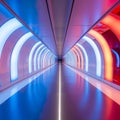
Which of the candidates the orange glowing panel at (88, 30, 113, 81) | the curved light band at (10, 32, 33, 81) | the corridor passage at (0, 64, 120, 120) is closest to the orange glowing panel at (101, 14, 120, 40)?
the corridor passage at (0, 64, 120, 120)

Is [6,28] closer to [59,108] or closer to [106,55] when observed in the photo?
[59,108]

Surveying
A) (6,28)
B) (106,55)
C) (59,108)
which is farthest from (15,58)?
(59,108)

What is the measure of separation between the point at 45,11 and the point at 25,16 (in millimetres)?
1008

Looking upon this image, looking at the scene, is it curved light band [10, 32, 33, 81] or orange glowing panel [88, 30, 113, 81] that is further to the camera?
curved light band [10, 32, 33, 81]

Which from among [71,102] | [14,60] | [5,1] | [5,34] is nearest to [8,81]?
[14,60]

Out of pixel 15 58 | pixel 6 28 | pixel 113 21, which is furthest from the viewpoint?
pixel 15 58

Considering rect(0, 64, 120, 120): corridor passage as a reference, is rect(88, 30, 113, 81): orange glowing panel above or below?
above

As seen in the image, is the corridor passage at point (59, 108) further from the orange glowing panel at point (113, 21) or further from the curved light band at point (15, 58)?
the curved light band at point (15, 58)

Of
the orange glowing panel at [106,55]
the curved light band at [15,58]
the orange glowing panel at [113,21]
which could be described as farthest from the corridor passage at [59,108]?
the curved light band at [15,58]

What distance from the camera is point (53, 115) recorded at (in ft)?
17.2

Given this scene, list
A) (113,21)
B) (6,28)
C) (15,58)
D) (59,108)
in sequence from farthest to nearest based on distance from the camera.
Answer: (15,58), (6,28), (113,21), (59,108)

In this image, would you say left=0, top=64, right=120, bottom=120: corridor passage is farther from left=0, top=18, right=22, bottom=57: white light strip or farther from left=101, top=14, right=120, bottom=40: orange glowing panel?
left=0, top=18, right=22, bottom=57: white light strip

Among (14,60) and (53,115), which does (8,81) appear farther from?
(53,115)

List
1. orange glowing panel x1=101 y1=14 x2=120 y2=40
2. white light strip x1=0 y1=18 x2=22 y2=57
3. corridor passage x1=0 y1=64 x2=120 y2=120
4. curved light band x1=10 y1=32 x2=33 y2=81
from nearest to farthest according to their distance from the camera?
corridor passage x1=0 y1=64 x2=120 y2=120 < orange glowing panel x1=101 y1=14 x2=120 y2=40 < white light strip x1=0 y1=18 x2=22 y2=57 < curved light band x1=10 y1=32 x2=33 y2=81
